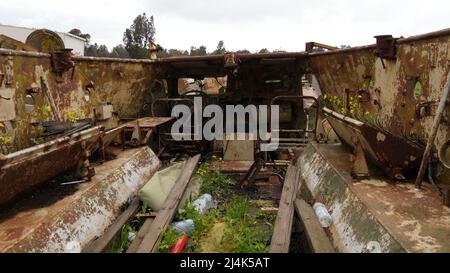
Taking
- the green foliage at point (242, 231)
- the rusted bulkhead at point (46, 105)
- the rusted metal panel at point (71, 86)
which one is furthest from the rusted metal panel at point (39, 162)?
the green foliage at point (242, 231)

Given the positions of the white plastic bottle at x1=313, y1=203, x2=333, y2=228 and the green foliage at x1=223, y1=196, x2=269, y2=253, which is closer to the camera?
the white plastic bottle at x1=313, y1=203, x2=333, y2=228

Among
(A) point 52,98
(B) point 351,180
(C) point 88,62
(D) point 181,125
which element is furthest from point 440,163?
(D) point 181,125

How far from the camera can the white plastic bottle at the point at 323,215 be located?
3.51 m

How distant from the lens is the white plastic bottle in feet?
11.5

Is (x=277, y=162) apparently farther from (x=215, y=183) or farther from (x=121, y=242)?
(x=121, y=242)

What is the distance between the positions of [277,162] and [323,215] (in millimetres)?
2657

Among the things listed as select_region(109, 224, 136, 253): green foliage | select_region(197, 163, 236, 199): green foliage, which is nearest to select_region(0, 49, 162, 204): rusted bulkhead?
select_region(109, 224, 136, 253): green foliage

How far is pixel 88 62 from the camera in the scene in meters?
5.91

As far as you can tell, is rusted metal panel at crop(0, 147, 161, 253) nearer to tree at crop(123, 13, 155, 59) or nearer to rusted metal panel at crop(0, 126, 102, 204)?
rusted metal panel at crop(0, 126, 102, 204)

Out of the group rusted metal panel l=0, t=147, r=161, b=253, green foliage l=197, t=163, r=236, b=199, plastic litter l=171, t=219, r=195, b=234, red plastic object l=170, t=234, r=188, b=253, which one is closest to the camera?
rusted metal panel l=0, t=147, r=161, b=253

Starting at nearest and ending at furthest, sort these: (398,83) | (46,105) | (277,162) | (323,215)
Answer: (323,215)
(398,83)
(46,105)
(277,162)

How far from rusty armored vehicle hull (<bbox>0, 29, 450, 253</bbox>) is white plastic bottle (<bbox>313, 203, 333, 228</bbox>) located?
58 mm

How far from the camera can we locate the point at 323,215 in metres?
3.63

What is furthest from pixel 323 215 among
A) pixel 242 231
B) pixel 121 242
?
pixel 121 242
